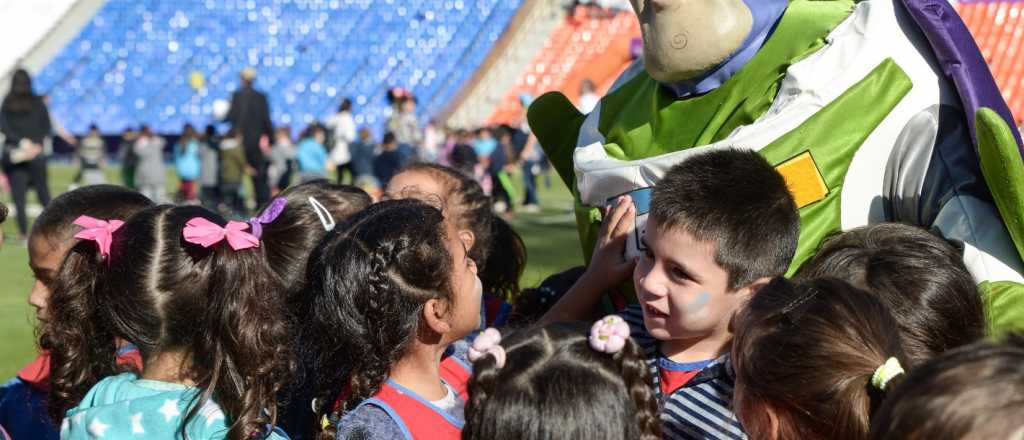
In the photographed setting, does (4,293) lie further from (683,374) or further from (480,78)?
(480,78)

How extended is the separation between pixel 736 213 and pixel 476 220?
128 cm

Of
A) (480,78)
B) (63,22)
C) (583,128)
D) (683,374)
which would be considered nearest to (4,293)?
(583,128)

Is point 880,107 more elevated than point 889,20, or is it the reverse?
point 889,20

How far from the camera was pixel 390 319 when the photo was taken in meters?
2.45

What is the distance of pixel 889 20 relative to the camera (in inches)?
111

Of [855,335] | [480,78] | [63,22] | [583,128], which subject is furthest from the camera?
[63,22]

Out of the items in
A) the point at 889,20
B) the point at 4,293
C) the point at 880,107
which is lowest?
the point at 4,293

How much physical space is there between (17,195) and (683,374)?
8.77 meters

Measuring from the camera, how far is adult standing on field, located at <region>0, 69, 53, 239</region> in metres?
10.1

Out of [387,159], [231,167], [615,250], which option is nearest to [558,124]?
[615,250]

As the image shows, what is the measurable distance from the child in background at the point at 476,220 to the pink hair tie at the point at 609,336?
3.83ft

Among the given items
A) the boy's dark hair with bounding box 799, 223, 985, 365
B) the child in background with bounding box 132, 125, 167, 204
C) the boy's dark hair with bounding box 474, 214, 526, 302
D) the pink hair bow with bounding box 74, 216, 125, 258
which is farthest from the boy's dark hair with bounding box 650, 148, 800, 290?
the child in background with bounding box 132, 125, 167, 204

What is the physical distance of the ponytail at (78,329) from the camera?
2.71 metres

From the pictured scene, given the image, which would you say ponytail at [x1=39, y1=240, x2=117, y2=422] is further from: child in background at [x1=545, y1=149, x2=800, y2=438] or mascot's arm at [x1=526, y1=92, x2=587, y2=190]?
mascot's arm at [x1=526, y1=92, x2=587, y2=190]
